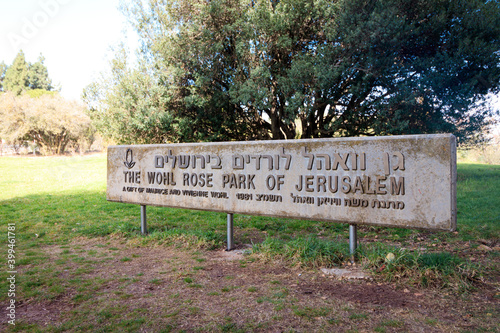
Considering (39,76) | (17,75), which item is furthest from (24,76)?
(39,76)

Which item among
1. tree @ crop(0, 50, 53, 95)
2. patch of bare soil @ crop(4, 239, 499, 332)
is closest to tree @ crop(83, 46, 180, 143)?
patch of bare soil @ crop(4, 239, 499, 332)

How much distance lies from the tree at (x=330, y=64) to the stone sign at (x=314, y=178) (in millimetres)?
5246

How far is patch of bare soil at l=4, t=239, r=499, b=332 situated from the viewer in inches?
127

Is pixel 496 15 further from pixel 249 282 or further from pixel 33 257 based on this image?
pixel 33 257

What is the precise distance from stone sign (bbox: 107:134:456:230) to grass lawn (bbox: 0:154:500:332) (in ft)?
1.92

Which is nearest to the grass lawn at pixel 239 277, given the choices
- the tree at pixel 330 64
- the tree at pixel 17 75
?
the tree at pixel 330 64

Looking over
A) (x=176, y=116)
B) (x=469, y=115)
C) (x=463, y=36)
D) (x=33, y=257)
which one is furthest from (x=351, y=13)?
(x=33, y=257)

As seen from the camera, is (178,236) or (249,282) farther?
(178,236)

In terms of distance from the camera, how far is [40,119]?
34531 mm

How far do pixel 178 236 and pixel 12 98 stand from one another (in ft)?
126

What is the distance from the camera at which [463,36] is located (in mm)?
10109

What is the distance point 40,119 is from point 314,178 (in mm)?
36740

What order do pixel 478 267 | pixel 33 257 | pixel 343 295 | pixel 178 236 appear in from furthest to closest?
1. pixel 178 236
2. pixel 33 257
3. pixel 478 267
4. pixel 343 295

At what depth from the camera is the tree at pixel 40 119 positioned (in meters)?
34.3
